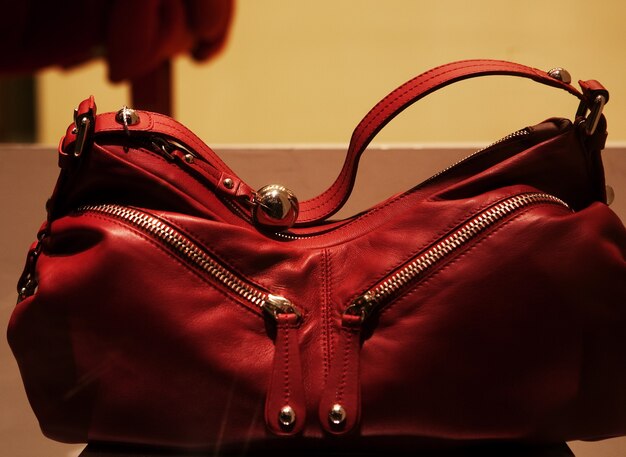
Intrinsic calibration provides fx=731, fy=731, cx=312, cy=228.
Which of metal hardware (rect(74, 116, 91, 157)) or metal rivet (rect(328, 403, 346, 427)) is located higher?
metal hardware (rect(74, 116, 91, 157))

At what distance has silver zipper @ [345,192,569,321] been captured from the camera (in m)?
0.47

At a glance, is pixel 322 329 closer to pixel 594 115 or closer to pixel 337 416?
pixel 337 416

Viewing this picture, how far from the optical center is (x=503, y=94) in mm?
750

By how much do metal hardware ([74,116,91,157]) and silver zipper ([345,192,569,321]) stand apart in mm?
202

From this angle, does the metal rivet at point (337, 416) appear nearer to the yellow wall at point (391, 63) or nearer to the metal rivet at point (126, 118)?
the metal rivet at point (126, 118)

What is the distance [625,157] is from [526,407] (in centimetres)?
34

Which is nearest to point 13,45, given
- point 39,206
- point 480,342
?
point 39,206

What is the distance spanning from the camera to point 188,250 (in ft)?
1.54

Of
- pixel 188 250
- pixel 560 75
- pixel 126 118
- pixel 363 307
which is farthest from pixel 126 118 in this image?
pixel 560 75

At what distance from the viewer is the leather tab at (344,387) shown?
448mm

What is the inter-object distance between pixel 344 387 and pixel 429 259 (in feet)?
0.32

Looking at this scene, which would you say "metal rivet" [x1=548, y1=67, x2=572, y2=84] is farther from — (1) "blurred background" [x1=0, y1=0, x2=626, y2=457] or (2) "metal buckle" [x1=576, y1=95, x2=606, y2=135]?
(1) "blurred background" [x1=0, y1=0, x2=626, y2=457]

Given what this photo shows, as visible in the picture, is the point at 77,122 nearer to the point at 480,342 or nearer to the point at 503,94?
the point at 480,342

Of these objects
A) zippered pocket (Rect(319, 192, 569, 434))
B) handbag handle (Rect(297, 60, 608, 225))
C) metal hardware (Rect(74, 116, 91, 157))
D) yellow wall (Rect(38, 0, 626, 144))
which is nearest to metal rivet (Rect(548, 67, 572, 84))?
handbag handle (Rect(297, 60, 608, 225))
